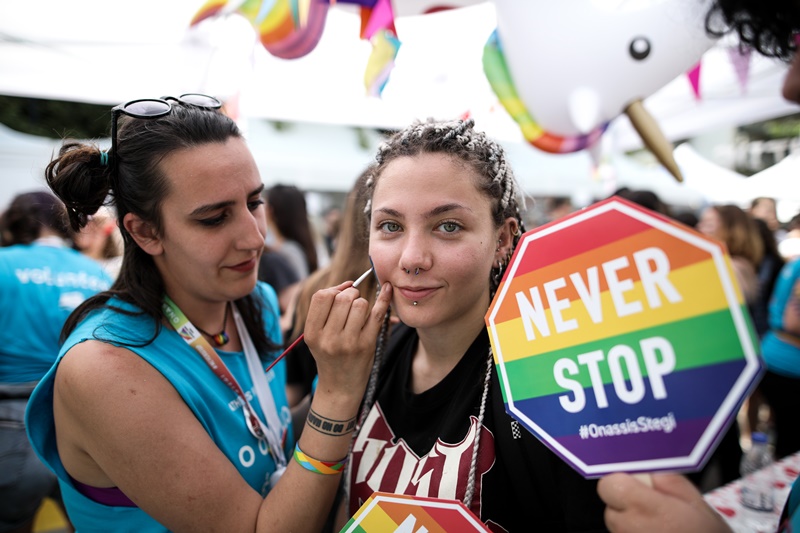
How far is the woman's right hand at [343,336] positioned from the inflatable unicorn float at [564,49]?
1564 millimetres

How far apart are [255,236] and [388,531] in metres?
0.78

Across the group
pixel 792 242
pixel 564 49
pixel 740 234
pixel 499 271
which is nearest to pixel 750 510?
pixel 499 271

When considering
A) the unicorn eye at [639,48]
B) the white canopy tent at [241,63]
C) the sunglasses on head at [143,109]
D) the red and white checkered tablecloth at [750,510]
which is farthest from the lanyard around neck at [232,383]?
the unicorn eye at [639,48]

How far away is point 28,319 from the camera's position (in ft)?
7.86

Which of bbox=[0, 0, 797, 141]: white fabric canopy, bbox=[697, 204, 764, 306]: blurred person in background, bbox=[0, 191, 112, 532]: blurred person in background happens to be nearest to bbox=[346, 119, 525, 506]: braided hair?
bbox=[0, 191, 112, 532]: blurred person in background

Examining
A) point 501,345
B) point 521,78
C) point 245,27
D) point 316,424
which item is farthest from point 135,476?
point 245,27

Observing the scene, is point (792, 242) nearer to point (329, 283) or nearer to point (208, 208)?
point (329, 283)

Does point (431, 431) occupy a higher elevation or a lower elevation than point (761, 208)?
lower

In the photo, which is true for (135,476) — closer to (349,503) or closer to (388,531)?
(349,503)

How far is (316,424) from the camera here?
3.36 ft

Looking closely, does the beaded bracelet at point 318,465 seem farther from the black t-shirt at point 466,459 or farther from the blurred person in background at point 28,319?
the blurred person in background at point 28,319

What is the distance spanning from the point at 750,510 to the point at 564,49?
6.12ft

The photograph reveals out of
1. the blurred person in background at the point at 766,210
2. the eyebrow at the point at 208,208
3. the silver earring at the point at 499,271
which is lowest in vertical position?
the silver earring at the point at 499,271

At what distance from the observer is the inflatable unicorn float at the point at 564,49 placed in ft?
6.76
